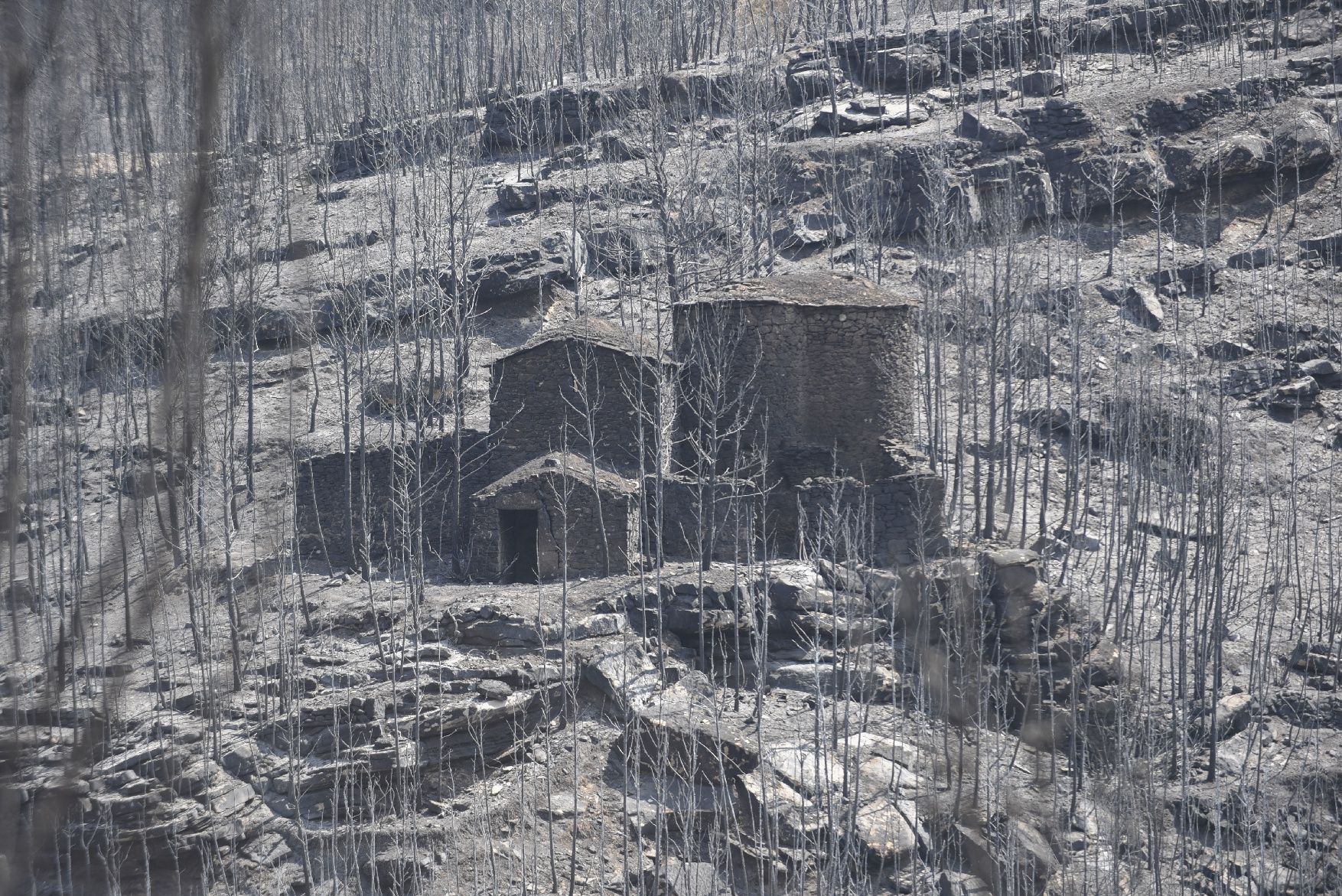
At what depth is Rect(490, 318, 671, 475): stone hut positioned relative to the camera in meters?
22.3

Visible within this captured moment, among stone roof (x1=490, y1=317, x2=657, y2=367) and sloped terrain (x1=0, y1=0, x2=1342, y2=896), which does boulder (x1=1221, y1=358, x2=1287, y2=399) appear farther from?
stone roof (x1=490, y1=317, x2=657, y2=367)

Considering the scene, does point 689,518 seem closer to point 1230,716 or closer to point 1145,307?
point 1230,716

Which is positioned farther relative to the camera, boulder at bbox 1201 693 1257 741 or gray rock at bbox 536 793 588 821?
boulder at bbox 1201 693 1257 741

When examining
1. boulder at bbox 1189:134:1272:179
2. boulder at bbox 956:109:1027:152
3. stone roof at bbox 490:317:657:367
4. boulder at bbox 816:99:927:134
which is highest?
boulder at bbox 816:99:927:134

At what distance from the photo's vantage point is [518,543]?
21609 mm

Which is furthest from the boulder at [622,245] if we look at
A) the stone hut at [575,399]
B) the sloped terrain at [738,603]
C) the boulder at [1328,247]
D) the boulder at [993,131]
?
the boulder at [1328,247]

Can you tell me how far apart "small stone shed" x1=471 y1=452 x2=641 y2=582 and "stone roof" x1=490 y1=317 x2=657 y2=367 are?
7.66ft

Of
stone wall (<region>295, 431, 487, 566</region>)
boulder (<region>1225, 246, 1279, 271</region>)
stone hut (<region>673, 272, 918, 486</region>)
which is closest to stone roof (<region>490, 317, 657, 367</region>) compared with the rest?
stone hut (<region>673, 272, 918, 486</region>)

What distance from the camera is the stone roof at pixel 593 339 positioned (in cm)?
2247

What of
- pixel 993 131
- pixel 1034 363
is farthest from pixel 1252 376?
pixel 993 131

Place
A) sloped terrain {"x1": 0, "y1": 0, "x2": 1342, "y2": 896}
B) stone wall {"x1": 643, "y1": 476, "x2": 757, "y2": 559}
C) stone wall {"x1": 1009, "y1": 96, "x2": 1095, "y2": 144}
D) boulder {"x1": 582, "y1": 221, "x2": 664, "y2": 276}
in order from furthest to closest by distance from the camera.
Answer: stone wall {"x1": 1009, "y1": 96, "x2": 1095, "y2": 144} < boulder {"x1": 582, "y1": 221, "x2": 664, "y2": 276} < stone wall {"x1": 643, "y1": 476, "x2": 757, "y2": 559} < sloped terrain {"x1": 0, "y1": 0, "x2": 1342, "y2": 896}

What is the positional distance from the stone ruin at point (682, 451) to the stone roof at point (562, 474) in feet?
0.14

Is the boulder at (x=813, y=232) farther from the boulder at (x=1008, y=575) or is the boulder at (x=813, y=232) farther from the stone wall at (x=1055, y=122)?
the boulder at (x=1008, y=575)

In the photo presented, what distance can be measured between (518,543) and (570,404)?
246 cm
